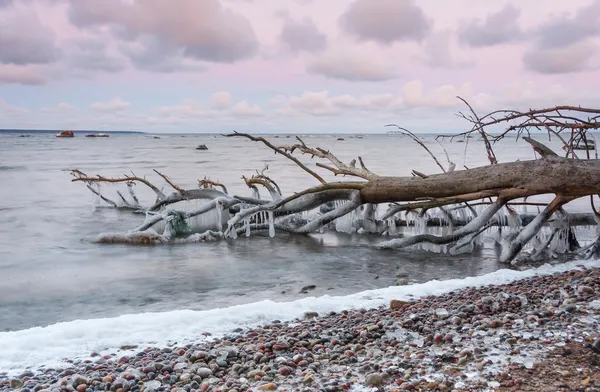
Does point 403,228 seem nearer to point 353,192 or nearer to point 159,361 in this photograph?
point 353,192

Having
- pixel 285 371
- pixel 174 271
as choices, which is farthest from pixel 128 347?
pixel 174 271

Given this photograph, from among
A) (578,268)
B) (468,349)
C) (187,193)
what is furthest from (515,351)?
(187,193)

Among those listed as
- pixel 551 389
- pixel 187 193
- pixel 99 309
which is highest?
pixel 187 193

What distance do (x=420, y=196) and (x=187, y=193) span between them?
5.66 m

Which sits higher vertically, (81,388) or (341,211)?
(341,211)

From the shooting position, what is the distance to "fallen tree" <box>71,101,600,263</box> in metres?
5.88

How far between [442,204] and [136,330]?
14.2 ft

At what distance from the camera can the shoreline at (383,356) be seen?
121 inches

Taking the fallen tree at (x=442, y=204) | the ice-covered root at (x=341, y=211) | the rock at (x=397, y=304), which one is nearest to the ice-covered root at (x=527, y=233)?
the fallen tree at (x=442, y=204)

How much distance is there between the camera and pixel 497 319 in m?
4.12

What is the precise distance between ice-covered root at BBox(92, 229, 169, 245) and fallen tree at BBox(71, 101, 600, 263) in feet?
0.07

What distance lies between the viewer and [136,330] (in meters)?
4.32

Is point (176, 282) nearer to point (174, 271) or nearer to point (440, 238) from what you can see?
point (174, 271)

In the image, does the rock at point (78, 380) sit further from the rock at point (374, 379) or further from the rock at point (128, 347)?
the rock at point (374, 379)
